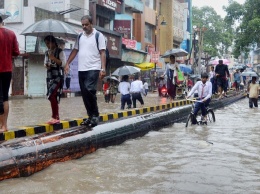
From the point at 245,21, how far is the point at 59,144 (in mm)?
29841

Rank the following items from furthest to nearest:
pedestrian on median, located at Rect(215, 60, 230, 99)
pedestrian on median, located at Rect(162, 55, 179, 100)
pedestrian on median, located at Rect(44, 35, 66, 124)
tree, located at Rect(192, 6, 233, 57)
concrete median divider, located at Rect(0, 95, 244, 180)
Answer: tree, located at Rect(192, 6, 233, 57), pedestrian on median, located at Rect(215, 60, 230, 99), pedestrian on median, located at Rect(162, 55, 179, 100), pedestrian on median, located at Rect(44, 35, 66, 124), concrete median divider, located at Rect(0, 95, 244, 180)

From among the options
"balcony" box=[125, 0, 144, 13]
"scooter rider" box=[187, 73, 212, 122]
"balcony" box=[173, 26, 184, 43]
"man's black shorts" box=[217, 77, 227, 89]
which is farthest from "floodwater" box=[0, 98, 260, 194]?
"balcony" box=[173, 26, 184, 43]

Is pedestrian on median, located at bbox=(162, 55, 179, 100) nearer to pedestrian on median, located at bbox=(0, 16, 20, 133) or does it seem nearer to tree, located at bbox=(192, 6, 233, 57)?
pedestrian on median, located at bbox=(0, 16, 20, 133)

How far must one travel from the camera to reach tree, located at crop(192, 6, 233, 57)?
56750 mm

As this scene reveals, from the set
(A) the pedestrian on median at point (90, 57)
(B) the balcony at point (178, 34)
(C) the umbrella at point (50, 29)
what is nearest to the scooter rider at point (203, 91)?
(C) the umbrella at point (50, 29)

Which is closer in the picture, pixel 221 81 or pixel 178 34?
pixel 221 81

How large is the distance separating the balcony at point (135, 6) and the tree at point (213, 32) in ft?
76.2

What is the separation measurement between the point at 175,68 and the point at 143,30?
1006 inches

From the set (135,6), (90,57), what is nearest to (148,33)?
(135,6)

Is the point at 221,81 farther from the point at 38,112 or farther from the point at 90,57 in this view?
the point at 90,57

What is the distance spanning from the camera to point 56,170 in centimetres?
528

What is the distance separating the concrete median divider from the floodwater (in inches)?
4.4

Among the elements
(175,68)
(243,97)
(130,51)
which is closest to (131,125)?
(175,68)

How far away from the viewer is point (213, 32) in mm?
57062
